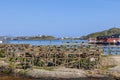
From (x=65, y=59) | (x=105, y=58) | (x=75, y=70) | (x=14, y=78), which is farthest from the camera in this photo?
(x=105, y=58)

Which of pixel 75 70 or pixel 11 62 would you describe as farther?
pixel 11 62

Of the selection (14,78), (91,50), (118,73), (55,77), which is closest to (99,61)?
(91,50)

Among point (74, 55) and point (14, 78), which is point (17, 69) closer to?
point (14, 78)

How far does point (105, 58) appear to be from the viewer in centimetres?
4822

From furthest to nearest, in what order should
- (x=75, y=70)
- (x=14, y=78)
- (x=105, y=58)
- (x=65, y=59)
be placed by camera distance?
(x=105, y=58) < (x=65, y=59) < (x=75, y=70) < (x=14, y=78)

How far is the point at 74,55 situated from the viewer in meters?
44.3

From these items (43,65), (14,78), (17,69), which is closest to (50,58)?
(43,65)

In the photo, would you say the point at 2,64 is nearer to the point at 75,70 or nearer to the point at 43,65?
the point at 43,65

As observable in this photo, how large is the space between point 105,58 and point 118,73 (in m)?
8.31

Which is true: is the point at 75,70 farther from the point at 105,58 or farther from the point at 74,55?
the point at 105,58

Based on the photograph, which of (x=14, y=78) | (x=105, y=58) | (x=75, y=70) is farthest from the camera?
(x=105, y=58)

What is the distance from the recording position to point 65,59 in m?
43.7

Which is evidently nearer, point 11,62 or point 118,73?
point 118,73

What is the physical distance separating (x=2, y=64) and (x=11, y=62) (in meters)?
1.09
